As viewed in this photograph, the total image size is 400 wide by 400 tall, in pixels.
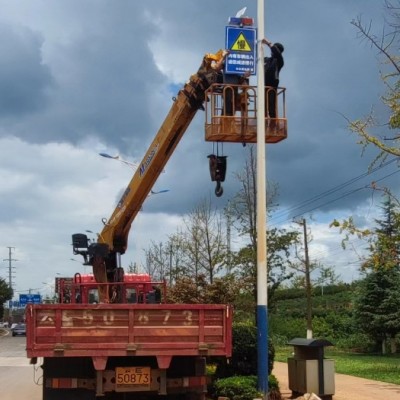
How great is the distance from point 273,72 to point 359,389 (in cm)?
799

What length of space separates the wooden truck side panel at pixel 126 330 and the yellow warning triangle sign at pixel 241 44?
527 centimetres

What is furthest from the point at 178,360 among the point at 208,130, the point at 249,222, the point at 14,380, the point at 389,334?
the point at 389,334

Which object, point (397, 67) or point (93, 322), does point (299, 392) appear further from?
point (397, 67)

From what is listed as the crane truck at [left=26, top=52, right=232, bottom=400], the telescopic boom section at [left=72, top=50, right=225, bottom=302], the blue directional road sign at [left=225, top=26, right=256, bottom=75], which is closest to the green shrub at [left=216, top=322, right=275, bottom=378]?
the telescopic boom section at [left=72, top=50, right=225, bottom=302]

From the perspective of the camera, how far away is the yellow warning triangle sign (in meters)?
12.5

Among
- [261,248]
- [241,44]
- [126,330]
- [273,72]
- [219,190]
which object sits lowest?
[126,330]

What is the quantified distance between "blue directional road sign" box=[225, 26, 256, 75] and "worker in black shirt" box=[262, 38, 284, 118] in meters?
0.33

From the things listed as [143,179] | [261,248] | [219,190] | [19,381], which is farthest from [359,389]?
[19,381]

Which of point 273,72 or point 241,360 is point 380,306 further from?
point 273,72

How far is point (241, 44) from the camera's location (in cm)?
1261

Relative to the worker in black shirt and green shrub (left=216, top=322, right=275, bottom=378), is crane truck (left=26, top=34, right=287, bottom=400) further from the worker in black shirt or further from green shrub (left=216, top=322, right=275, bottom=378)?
the worker in black shirt

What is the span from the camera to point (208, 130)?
37.1 feet

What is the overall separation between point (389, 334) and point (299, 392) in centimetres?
2441

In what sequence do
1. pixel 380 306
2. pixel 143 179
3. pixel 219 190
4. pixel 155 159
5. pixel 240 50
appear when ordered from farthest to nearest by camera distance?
pixel 380 306 < pixel 143 179 < pixel 155 159 < pixel 240 50 < pixel 219 190
